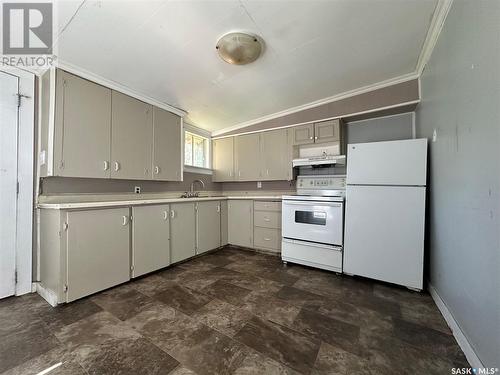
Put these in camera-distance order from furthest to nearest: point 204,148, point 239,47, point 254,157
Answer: point 204,148 < point 254,157 < point 239,47

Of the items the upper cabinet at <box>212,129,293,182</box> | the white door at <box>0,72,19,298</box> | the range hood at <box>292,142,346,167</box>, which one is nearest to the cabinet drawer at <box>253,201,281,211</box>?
the upper cabinet at <box>212,129,293,182</box>

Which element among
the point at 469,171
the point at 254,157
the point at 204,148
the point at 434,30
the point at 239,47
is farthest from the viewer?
the point at 204,148

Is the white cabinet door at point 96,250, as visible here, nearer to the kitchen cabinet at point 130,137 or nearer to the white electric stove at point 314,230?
the kitchen cabinet at point 130,137

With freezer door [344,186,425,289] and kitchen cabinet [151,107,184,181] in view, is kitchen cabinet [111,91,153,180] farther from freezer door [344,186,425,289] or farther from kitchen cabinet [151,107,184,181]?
freezer door [344,186,425,289]

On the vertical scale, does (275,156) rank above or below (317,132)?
below

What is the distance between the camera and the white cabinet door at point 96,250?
1908 mm

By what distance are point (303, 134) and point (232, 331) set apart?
9.33 ft

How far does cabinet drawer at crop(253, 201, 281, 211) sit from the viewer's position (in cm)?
337

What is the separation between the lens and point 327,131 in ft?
10.3

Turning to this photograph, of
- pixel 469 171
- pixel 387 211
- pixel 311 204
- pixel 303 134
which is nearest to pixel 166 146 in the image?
pixel 303 134

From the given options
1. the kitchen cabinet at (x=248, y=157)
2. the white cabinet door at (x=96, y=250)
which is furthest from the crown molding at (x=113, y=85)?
the white cabinet door at (x=96, y=250)

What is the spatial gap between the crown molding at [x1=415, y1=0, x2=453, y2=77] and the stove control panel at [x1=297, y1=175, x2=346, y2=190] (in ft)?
5.24

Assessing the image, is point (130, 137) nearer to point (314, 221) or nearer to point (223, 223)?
point (223, 223)

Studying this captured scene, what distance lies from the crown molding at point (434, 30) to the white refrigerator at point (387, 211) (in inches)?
34.5
